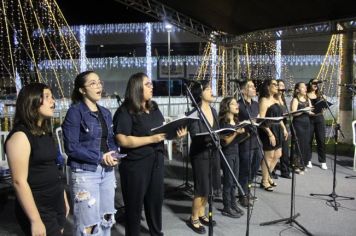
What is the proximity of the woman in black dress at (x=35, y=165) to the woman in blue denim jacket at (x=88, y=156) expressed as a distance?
35 centimetres

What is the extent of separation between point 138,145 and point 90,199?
26.1 inches

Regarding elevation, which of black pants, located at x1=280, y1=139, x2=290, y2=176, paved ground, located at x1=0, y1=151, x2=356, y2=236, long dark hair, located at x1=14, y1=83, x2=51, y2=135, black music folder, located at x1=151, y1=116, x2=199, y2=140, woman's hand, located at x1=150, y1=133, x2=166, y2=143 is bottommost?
paved ground, located at x1=0, y1=151, x2=356, y2=236

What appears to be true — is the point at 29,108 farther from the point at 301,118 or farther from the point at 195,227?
the point at 301,118

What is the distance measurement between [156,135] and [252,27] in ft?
20.5

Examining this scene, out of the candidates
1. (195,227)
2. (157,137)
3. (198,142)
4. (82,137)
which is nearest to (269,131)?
(198,142)

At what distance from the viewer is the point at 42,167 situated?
8.55 feet

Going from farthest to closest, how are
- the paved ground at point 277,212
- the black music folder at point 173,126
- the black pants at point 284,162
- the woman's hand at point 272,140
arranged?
the black pants at point 284,162 < the woman's hand at point 272,140 < the paved ground at point 277,212 < the black music folder at point 173,126

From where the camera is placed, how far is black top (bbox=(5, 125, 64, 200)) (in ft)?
8.34

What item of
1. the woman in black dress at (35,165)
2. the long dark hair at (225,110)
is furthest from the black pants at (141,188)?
the long dark hair at (225,110)

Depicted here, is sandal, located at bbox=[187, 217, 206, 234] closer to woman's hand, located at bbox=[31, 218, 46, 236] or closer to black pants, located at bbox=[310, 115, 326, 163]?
woman's hand, located at bbox=[31, 218, 46, 236]

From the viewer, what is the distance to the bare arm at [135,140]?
352cm

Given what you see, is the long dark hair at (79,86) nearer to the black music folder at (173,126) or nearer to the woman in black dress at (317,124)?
the black music folder at (173,126)

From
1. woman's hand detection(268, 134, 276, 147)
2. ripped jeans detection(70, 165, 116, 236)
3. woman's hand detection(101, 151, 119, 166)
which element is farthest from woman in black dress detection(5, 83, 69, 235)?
woman's hand detection(268, 134, 276, 147)

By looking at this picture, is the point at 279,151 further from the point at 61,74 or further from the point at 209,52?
the point at 61,74
